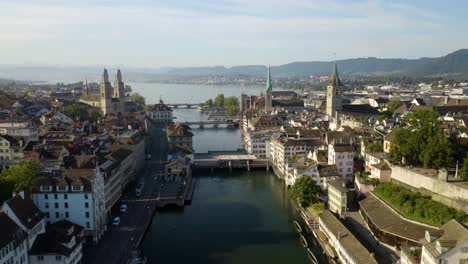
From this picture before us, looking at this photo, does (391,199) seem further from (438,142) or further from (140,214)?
(140,214)

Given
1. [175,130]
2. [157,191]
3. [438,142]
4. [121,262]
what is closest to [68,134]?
[175,130]

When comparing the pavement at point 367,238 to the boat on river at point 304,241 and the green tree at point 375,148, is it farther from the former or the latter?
the green tree at point 375,148

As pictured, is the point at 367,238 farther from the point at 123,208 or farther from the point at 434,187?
the point at 123,208

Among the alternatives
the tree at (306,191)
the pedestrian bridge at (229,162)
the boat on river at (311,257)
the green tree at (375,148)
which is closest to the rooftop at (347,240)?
the boat on river at (311,257)

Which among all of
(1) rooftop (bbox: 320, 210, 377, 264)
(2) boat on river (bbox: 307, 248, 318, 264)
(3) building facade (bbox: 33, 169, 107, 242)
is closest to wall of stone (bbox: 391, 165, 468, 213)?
(1) rooftop (bbox: 320, 210, 377, 264)

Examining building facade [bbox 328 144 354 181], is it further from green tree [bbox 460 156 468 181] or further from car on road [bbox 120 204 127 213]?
car on road [bbox 120 204 127 213]

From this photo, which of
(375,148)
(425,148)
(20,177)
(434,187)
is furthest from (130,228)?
(375,148)
